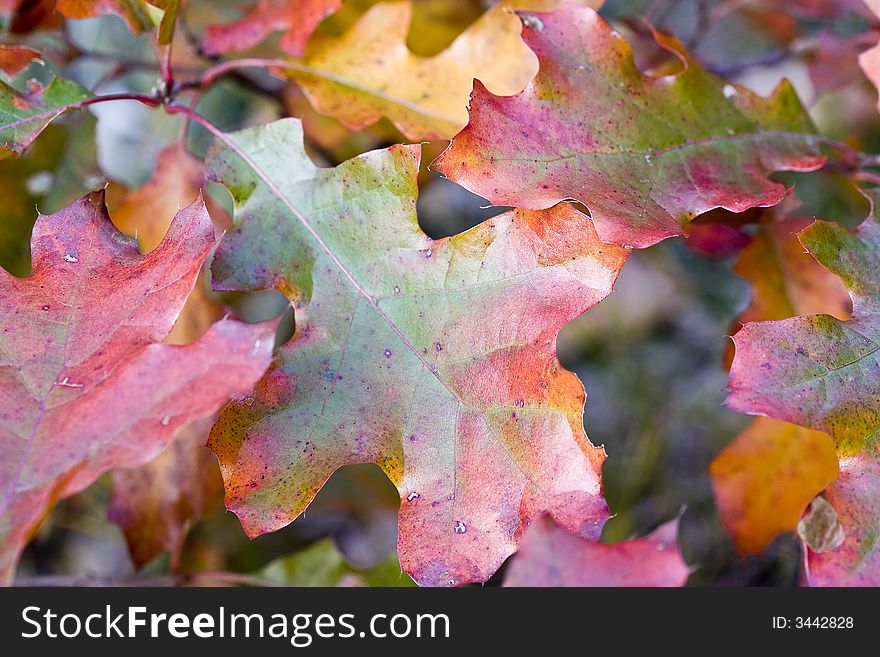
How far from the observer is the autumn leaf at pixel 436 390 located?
0.71 metres

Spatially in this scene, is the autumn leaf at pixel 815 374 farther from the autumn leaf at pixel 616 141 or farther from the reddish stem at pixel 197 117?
the reddish stem at pixel 197 117


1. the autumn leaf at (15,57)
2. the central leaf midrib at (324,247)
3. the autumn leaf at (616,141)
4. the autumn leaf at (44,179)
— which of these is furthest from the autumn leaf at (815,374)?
the autumn leaf at (44,179)

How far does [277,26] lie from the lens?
101cm

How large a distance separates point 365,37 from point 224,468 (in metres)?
0.61

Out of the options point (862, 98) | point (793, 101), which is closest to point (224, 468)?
point (793, 101)

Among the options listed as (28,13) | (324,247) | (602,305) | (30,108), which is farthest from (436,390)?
(602,305)

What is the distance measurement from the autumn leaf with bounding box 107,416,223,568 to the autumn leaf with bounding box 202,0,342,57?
1.96ft

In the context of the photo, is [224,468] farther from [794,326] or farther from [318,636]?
[794,326]

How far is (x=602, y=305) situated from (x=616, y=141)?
4.43 feet

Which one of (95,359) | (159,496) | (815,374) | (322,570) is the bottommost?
(322,570)

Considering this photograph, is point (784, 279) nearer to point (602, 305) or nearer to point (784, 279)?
point (784, 279)

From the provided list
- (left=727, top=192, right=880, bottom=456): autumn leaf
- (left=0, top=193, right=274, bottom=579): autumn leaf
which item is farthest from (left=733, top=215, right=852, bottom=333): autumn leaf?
(left=0, top=193, right=274, bottom=579): autumn leaf

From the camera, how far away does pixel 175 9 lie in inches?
34.3

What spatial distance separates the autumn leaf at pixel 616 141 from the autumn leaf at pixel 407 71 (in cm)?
11
